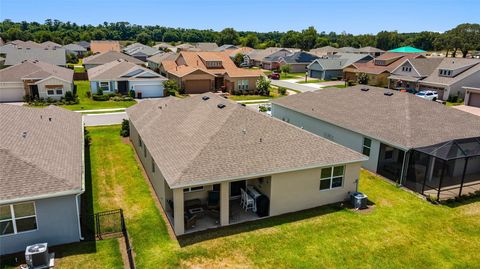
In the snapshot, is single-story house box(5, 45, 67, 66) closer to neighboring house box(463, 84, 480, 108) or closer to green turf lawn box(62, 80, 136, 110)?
green turf lawn box(62, 80, 136, 110)

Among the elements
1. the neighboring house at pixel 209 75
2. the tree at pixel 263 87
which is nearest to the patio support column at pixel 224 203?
the neighboring house at pixel 209 75

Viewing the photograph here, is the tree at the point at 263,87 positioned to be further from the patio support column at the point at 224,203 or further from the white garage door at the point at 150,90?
the patio support column at the point at 224,203

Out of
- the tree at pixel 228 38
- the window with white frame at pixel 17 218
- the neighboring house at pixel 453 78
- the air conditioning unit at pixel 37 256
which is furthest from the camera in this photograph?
the tree at pixel 228 38

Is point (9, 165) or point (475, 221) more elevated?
point (9, 165)

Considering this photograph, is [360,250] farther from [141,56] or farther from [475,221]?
[141,56]

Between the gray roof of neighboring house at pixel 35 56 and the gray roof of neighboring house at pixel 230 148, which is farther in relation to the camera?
the gray roof of neighboring house at pixel 35 56

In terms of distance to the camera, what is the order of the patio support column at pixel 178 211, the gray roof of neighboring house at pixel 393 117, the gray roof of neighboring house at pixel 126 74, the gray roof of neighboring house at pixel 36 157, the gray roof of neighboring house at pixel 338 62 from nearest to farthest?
1. the gray roof of neighboring house at pixel 36 157
2. the patio support column at pixel 178 211
3. the gray roof of neighboring house at pixel 393 117
4. the gray roof of neighboring house at pixel 126 74
5. the gray roof of neighboring house at pixel 338 62

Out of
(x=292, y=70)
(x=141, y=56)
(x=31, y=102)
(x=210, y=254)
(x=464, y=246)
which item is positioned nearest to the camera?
(x=210, y=254)

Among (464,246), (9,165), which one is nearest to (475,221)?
(464,246)
